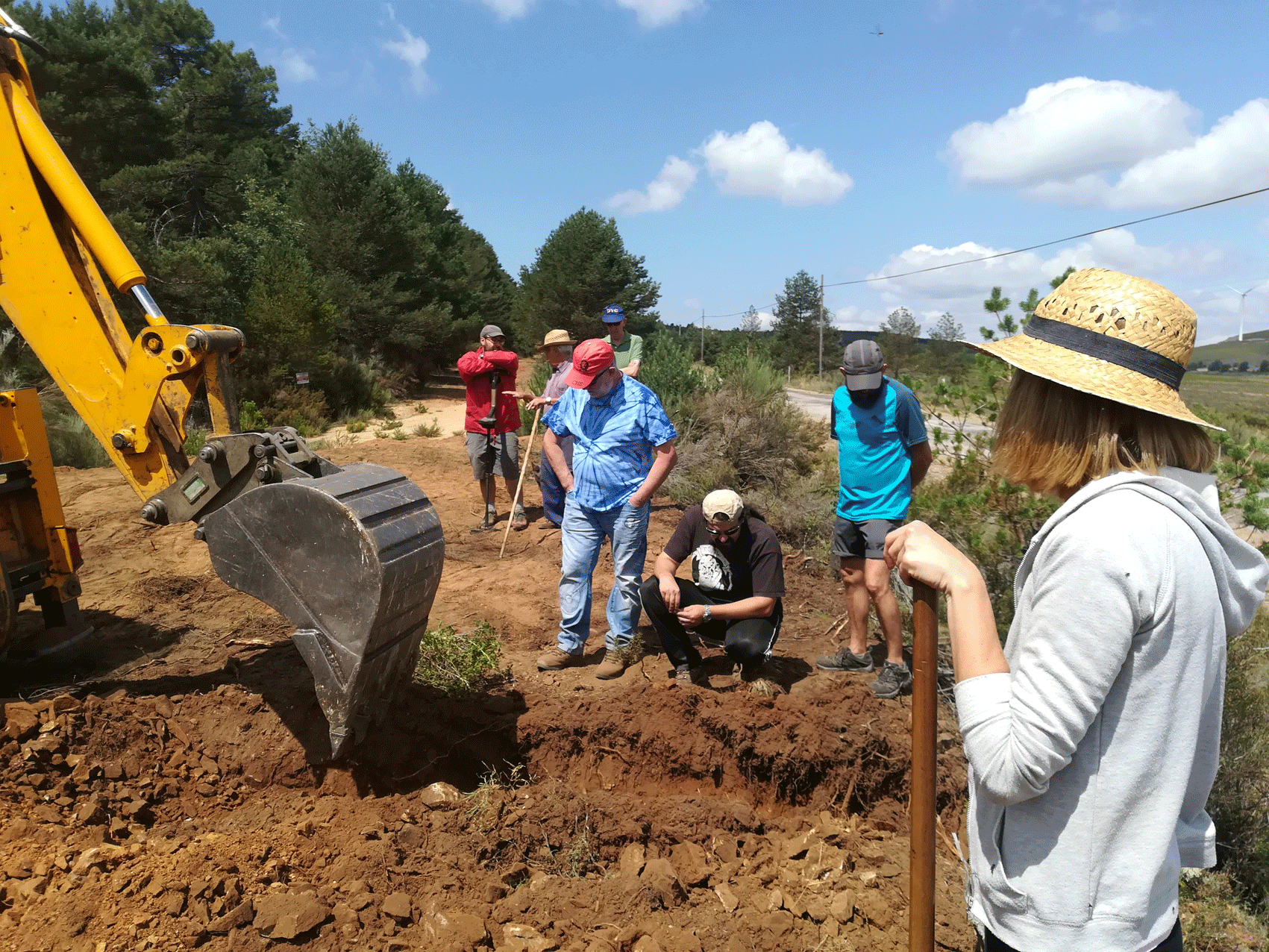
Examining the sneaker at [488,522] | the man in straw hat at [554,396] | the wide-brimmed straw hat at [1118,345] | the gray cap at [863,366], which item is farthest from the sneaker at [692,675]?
the sneaker at [488,522]

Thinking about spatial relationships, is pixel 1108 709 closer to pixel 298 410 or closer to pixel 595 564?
pixel 595 564

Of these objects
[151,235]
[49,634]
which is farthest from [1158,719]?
[151,235]

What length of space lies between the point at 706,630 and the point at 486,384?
439cm

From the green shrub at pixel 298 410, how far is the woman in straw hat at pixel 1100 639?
58.6 feet

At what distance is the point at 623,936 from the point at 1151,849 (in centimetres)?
194

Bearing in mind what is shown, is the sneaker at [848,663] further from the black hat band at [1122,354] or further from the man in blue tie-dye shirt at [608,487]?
the black hat band at [1122,354]

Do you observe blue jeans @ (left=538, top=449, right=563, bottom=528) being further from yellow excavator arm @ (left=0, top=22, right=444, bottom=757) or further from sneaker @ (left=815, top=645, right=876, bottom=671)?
yellow excavator arm @ (left=0, top=22, right=444, bottom=757)

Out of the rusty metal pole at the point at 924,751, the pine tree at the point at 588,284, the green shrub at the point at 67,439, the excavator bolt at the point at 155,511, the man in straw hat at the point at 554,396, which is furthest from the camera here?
the pine tree at the point at 588,284

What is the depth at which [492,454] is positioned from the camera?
834 cm

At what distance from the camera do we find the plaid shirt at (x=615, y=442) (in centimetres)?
477

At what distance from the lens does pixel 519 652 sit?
539 centimetres

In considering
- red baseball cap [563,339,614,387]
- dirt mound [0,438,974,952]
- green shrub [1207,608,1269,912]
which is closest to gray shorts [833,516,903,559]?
dirt mound [0,438,974,952]

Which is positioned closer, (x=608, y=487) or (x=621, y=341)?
(x=608, y=487)

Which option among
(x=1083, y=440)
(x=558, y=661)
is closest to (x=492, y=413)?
(x=558, y=661)
